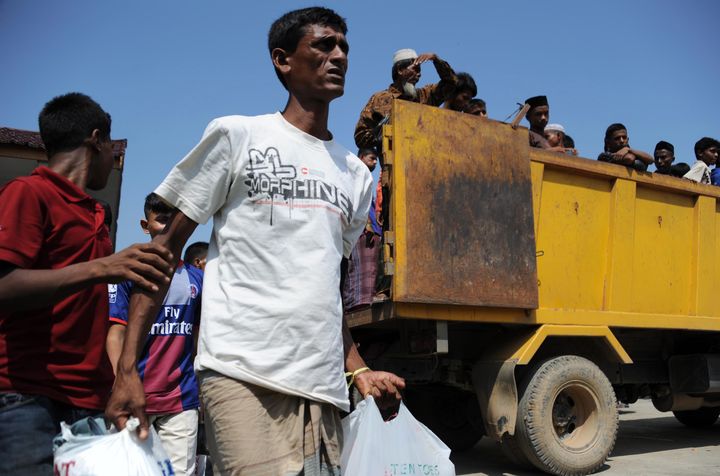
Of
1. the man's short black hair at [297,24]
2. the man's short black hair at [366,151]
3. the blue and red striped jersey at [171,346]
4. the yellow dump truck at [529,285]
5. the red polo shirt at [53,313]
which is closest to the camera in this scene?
the red polo shirt at [53,313]

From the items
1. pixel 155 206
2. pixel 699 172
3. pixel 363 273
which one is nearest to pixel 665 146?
pixel 699 172

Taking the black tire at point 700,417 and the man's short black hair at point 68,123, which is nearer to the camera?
the man's short black hair at point 68,123

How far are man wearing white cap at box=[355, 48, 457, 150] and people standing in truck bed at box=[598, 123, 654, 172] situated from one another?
1.61m

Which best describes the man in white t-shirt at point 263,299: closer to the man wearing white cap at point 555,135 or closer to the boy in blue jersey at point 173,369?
the boy in blue jersey at point 173,369

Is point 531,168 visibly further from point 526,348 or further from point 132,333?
point 132,333

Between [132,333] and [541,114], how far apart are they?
5.60 metres

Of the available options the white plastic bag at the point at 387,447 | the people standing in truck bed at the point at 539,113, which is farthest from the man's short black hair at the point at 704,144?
the white plastic bag at the point at 387,447

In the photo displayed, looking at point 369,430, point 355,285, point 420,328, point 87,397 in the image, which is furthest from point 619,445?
point 87,397

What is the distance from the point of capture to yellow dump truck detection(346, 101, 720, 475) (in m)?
4.74

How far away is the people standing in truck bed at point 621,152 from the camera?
19.7 ft

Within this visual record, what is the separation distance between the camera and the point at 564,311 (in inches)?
211

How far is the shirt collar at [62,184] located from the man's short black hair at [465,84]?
4.35 m

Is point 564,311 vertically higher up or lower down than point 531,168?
A: lower down

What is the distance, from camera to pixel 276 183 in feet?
6.38
